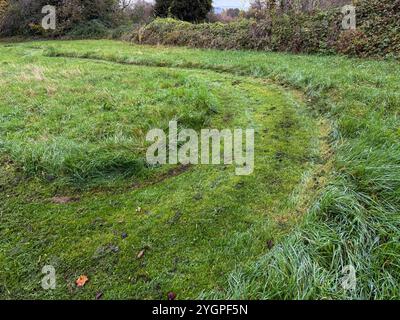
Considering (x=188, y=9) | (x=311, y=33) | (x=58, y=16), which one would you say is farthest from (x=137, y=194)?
(x=58, y=16)

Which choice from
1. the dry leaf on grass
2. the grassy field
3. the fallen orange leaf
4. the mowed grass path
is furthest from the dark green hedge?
the fallen orange leaf

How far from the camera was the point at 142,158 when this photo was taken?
168 inches

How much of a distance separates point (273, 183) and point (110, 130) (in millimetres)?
2580

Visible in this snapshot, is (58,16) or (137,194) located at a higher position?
(58,16)

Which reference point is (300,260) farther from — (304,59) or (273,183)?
(304,59)

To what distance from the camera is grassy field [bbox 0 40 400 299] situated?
2627mm

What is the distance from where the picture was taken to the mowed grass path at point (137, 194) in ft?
9.07

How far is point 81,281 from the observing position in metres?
2.67

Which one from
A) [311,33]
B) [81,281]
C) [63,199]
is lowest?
[81,281]

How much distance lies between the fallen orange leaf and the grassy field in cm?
4

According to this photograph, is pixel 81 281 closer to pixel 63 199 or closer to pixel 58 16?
pixel 63 199

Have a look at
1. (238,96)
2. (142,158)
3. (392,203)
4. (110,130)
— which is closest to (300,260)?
(392,203)

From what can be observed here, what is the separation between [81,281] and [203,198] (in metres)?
1.50

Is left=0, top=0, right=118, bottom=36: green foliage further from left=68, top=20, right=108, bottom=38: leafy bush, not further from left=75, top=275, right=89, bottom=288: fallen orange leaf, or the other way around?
left=75, top=275, right=89, bottom=288: fallen orange leaf
